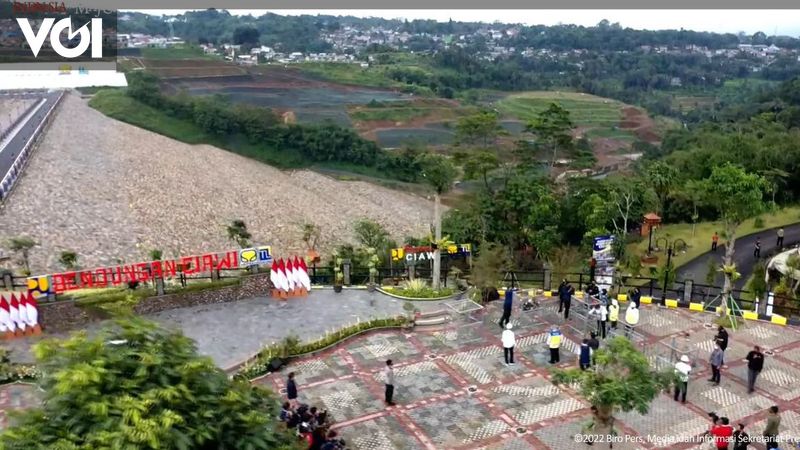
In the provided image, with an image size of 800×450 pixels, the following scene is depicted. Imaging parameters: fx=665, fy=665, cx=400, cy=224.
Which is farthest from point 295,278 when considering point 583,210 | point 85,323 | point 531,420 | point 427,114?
point 427,114

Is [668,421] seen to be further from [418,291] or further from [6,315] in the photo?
[6,315]

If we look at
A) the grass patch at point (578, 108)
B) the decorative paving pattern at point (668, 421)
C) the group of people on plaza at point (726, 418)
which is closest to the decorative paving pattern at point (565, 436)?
the decorative paving pattern at point (668, 421)

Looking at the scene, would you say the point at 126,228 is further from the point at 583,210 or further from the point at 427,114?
the point at 427,114

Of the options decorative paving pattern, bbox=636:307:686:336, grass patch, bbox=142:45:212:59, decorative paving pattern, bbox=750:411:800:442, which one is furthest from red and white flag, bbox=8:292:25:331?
grass patch, bbox=142:45:212:59

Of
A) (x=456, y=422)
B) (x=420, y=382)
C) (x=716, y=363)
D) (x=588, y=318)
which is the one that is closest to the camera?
(x=456, y=422)

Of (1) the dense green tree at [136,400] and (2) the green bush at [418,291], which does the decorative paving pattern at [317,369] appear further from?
(1) the dense green tree at [136,400]

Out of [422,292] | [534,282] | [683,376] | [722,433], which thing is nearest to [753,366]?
[683,376]
